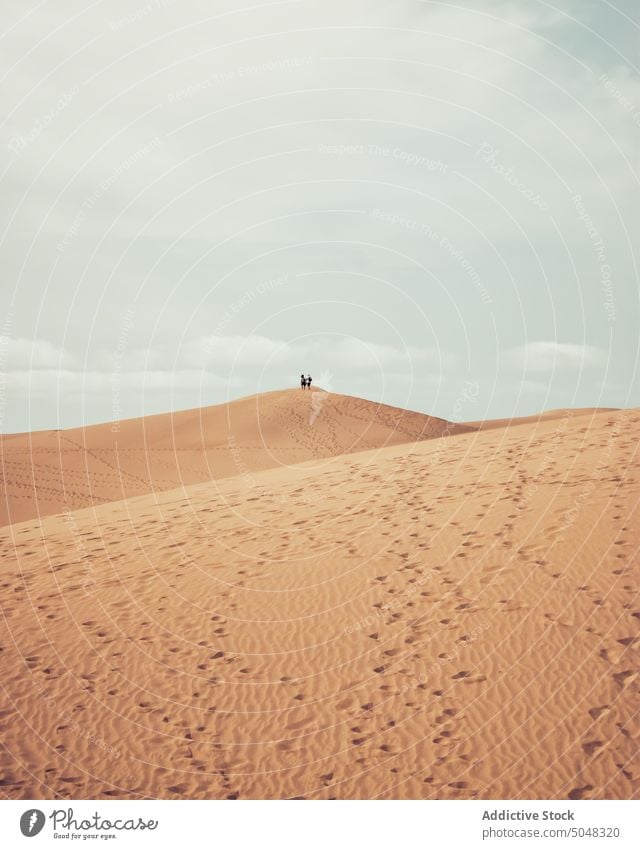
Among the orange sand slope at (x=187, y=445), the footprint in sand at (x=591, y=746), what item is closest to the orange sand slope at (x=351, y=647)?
the footprint in sand at (x=591, y=746)

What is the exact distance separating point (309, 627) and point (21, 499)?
28886mm

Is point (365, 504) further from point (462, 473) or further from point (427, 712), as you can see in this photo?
point (427, 712)

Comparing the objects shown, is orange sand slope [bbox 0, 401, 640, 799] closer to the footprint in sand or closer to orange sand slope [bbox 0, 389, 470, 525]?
the footprint in sand

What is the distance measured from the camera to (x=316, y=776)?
10258 millimetres

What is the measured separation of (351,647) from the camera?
13.1 m

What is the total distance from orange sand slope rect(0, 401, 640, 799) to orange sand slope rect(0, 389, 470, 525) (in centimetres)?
1998

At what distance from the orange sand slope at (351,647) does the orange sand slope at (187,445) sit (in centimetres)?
1998

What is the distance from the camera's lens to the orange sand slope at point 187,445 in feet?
131
